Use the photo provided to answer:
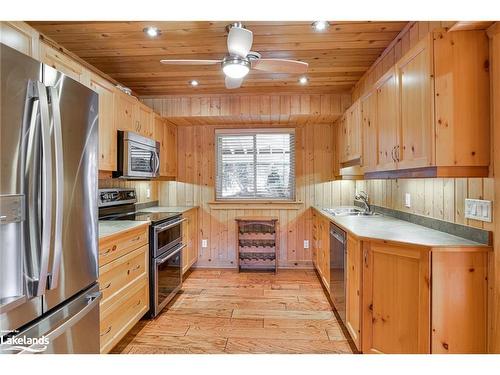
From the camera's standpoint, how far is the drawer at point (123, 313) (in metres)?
1.95

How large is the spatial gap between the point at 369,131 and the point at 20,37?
103 inches

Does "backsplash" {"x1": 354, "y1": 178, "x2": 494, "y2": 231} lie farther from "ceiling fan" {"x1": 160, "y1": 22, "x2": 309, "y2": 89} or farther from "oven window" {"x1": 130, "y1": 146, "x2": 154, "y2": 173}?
"oven window" {"x1": 130, "y1": 146, "x2": 154, "y2": 173}

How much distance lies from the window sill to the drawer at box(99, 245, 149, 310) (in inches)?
72.8

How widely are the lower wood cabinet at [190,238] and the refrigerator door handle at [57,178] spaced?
2.46m

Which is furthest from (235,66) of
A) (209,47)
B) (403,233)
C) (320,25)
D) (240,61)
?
(403,233)

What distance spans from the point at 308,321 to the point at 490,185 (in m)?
1.85

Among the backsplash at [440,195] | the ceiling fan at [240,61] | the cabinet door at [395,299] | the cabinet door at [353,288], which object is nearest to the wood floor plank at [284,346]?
the cabinet door at [353,288]

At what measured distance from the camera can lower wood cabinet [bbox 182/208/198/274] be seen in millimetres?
3758

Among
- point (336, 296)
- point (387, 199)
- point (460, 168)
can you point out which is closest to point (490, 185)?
point (460, 168)

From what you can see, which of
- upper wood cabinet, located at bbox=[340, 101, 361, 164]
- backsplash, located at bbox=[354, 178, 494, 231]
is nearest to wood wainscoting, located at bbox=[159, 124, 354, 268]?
upper wood cabinet, located at bbox=[340, 101, 361, 164]

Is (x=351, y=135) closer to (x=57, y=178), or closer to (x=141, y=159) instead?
(x=141, y=159)

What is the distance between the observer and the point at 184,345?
2264 mm

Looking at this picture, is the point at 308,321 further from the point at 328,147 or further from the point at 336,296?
the point at 328,147

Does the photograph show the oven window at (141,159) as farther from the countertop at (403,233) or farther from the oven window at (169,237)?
the countertop at (403,233)
